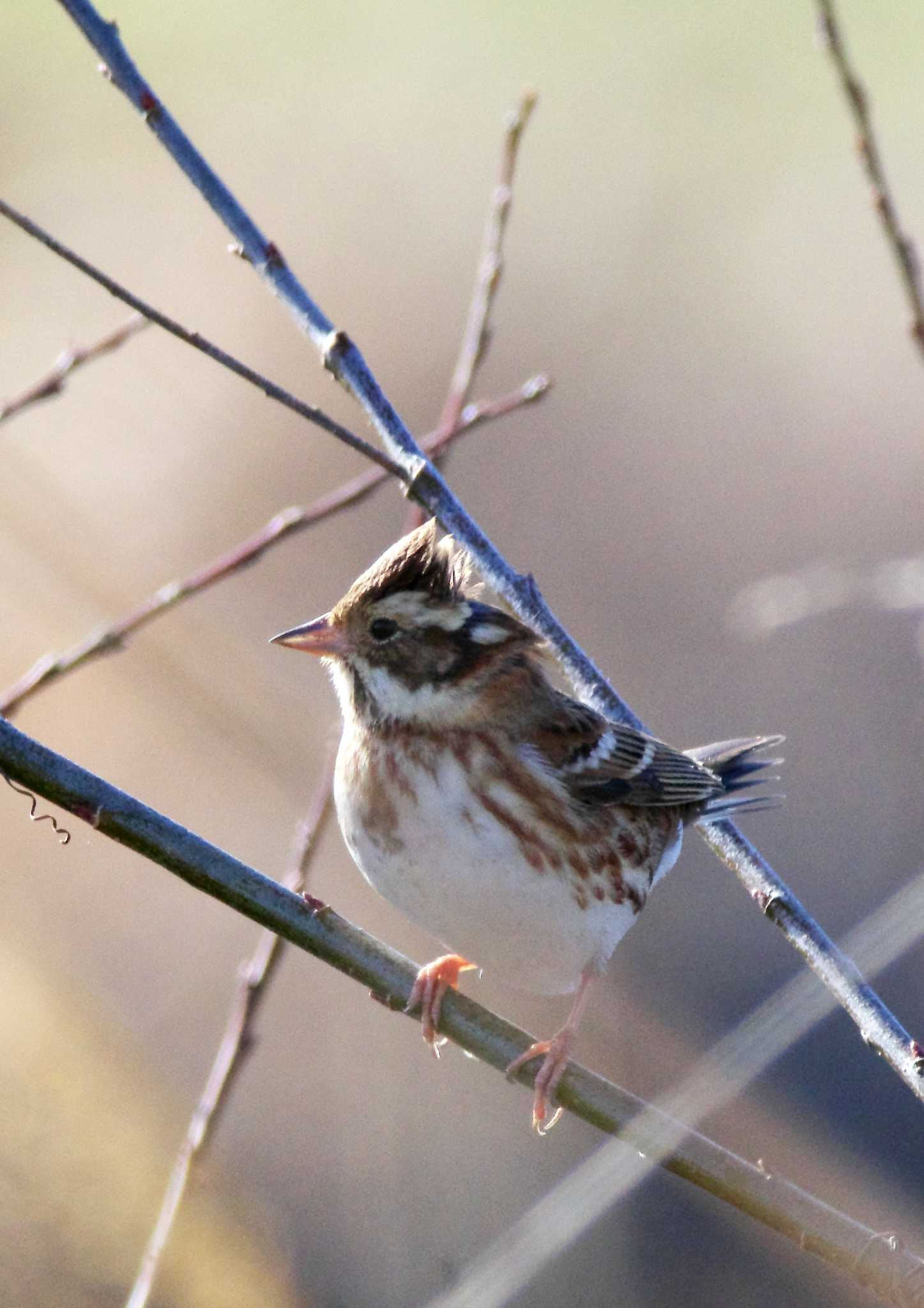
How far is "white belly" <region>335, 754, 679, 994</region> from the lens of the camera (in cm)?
307

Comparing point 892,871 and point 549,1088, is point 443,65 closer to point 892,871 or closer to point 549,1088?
point 892,871

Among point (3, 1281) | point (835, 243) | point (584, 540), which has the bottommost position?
point (3, 1281)

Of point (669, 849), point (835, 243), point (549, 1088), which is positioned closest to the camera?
point (549, 1088)

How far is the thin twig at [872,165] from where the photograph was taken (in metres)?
2.29

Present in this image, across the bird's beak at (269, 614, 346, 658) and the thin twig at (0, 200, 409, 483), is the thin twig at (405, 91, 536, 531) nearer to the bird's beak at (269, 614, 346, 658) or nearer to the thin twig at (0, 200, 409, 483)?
the thin twig at (0, 200, 409, 483)

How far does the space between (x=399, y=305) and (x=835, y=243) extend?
317 cm

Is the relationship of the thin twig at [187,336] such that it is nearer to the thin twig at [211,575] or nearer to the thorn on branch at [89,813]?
the thin twig at [211,575]

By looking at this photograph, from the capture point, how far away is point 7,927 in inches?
218

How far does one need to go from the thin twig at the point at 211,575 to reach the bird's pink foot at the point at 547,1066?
3.37ft

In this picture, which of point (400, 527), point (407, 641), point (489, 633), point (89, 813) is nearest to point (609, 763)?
point (489, 633)

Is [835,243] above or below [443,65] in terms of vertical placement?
below

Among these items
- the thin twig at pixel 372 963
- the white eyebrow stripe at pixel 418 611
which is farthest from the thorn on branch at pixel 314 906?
the white eyebrow stripe at pixel 418 611

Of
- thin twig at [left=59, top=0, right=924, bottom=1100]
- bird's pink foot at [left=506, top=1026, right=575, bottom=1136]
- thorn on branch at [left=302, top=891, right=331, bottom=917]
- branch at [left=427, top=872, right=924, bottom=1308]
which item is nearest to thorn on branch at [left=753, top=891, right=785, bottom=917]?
thin twig at [left=59, top=0, right=924, bottom=1100]

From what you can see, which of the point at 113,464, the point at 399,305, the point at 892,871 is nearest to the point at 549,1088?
the point at 892,871
